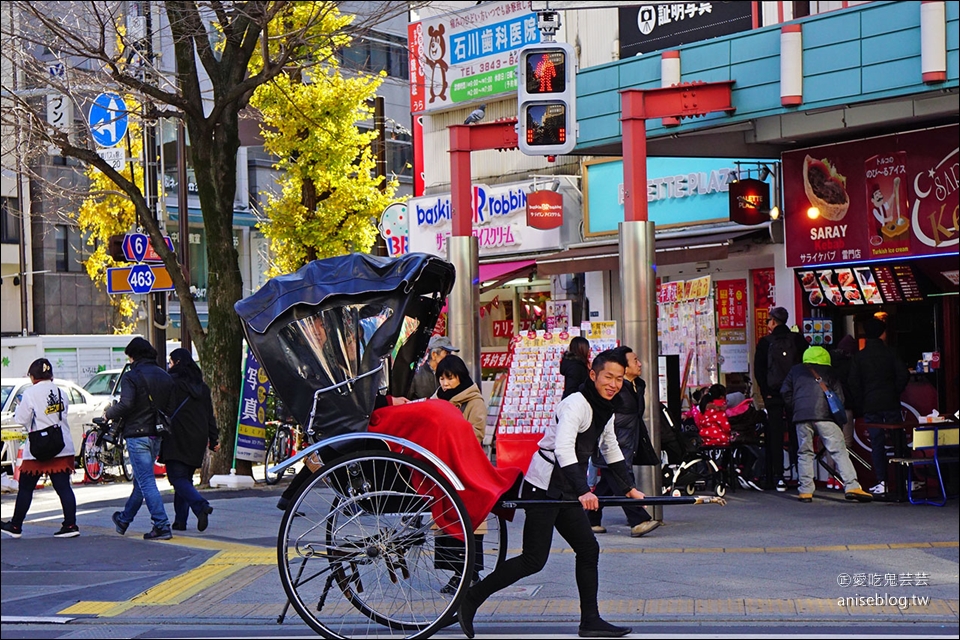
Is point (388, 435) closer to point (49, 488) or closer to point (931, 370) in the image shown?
point (931, 370)

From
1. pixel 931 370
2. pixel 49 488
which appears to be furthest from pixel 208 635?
pixel 49 488

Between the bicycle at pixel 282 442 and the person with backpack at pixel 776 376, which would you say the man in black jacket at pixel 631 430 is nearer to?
the person with backpack at pixel 776 376

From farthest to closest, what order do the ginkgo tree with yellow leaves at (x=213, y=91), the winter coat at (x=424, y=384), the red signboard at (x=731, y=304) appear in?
the red signboard at (x=731, y=304) → the ginkgo tree with yellow leaves at (x=213, y=91) → the winter coat at (x=424, y=384)

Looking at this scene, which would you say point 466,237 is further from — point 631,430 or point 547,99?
point 631,430

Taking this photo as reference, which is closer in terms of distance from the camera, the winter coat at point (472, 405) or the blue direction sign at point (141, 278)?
the winter coat at point (472, 405)

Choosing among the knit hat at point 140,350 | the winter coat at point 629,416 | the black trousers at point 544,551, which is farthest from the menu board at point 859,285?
the black trousers at point 544,551

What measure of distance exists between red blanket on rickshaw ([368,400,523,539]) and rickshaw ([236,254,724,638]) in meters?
0.02

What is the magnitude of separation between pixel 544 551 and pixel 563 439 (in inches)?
25.8

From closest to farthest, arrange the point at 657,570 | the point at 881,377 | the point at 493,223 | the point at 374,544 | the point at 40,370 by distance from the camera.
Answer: the point at 374,544, the point at 657,570, the point at 40,370, the point at 881,377, the point at 493,223

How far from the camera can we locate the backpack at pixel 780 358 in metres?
14.5

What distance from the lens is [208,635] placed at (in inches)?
301

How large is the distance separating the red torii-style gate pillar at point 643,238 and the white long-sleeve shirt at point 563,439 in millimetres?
4771

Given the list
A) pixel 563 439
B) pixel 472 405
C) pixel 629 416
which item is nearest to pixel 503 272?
pixel 629 416

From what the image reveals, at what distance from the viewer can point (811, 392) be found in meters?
13.4
